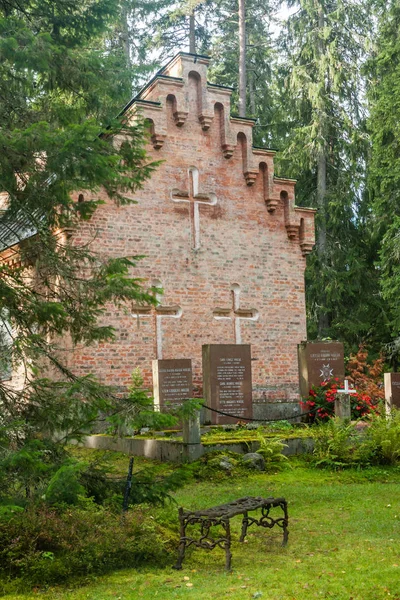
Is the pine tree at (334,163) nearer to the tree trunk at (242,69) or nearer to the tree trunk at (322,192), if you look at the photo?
the tree trunk at (322,192)

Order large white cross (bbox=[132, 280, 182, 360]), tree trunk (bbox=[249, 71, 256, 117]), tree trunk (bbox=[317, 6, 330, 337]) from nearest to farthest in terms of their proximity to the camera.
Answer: large white cross (bbox=[132, 280, 182, 360]) < tree trunk (bbox=[317, 6, 330, 337]) < tree trunk (bbox=[249, 71, 256, 117])

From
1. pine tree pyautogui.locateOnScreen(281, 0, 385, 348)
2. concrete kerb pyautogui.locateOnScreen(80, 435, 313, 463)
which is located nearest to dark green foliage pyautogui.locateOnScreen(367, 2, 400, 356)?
pine tree pyautogui.locateOnScreen(281, 0, 385, 348)

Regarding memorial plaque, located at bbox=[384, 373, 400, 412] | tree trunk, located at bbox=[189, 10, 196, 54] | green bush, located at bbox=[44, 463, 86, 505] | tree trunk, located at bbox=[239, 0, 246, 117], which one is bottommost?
green bush, located at bbox=[44, 463, 86, 505]

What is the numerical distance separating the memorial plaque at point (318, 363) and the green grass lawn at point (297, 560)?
635 centimetres

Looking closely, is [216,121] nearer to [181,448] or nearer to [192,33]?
[181,448]

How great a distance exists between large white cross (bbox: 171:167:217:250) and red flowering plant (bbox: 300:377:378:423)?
4.99 metres

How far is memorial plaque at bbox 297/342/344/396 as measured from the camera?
58.8ft

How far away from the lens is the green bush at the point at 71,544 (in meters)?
6.60

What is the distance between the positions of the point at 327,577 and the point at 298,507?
3.62 m

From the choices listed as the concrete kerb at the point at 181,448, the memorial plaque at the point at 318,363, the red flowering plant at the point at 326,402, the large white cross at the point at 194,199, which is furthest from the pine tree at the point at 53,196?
the memorial plaque at the point at 318,363

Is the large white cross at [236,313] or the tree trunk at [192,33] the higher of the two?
the tree trunk at [192,33]

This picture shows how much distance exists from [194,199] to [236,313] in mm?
3247

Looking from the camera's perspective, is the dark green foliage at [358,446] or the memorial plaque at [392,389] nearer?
the dark green foliage at [358,446]

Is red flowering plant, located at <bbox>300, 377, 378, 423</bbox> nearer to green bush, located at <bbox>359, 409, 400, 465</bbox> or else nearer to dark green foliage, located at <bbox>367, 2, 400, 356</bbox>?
green bush, located at <bbox>359, 409, 400, 465</bbox>
